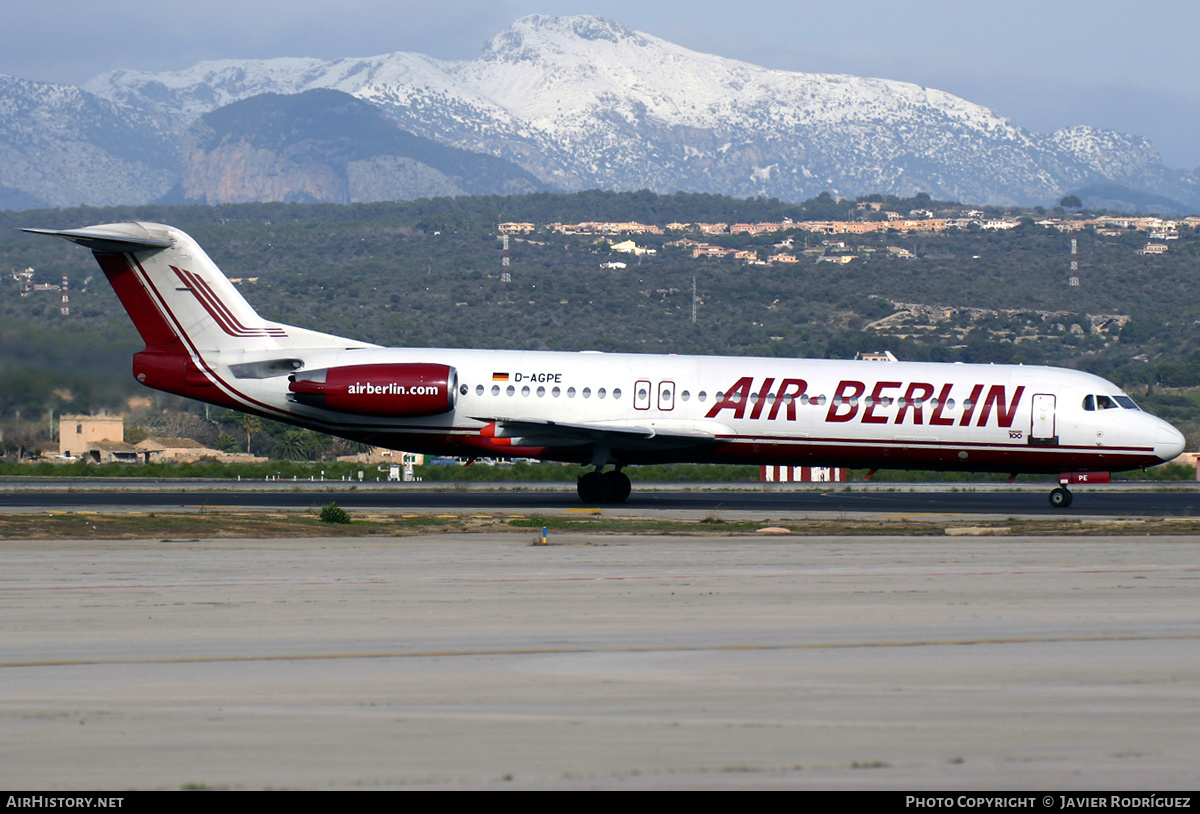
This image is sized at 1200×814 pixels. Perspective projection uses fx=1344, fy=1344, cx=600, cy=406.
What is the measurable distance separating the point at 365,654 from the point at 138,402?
3123 cm

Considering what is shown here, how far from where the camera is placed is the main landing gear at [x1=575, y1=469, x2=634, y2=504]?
32.4 metres

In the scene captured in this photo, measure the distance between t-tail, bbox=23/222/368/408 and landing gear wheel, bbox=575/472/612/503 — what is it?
7.97 meters

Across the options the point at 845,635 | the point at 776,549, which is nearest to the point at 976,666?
the point at 845,635

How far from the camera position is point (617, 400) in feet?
104

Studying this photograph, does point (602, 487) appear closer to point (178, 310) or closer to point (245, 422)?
point (178, 310)

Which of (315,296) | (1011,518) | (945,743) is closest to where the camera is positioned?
(945,743)

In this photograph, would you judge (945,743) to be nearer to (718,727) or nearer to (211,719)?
(718,727)

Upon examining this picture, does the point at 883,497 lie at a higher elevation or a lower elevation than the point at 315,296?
lower

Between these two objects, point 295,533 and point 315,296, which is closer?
point 295,533

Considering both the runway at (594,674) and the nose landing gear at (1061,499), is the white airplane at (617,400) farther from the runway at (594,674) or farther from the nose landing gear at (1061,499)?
the runway at (594,674)

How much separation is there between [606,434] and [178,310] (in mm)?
10817

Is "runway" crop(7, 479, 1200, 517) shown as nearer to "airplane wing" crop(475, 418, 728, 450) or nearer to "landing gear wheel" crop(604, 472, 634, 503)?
"landing gear wheel" crop(604, 472, 634, 503)
